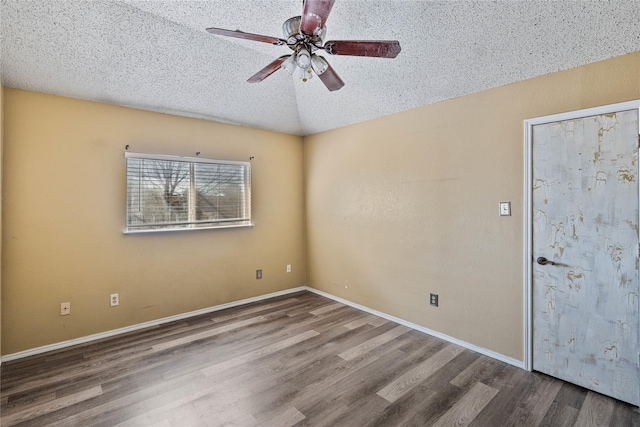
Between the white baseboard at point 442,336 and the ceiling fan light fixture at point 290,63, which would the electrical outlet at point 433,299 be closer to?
the white baseboard at point 442,336

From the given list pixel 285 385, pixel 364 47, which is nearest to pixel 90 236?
pixel 285 385

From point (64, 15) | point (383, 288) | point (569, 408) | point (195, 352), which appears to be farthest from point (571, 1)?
point (195, 352)

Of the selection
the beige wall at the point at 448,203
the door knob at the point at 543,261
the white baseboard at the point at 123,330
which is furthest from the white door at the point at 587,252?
the white baseboard at the point at 123,330

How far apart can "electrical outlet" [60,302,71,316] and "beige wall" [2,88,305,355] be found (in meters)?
0.04

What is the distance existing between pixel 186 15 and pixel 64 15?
832 mm

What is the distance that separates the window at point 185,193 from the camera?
10.7ft

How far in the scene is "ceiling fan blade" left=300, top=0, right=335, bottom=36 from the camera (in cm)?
145

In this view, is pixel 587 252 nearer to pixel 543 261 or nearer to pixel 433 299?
pixel 543 261

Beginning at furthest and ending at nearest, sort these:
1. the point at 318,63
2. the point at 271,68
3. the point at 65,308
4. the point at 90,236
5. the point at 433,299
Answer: the point at 433,299 < the point at 90,236 < the point at 65,308 < the point at 271,68 < the point at 318,63

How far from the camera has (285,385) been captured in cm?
228

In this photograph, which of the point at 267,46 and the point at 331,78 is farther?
the point at 267,46

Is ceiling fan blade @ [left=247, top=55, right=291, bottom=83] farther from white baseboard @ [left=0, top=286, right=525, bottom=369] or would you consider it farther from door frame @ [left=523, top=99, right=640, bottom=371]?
white baseboard @ [left=0, top=286, right=525, bottom=369]

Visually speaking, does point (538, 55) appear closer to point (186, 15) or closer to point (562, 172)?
point (562, 172)

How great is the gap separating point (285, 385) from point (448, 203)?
2161 mm
